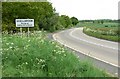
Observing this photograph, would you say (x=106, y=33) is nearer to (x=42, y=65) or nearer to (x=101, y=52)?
(x=101, y=52)

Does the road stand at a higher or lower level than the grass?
lower

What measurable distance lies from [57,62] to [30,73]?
1263mm

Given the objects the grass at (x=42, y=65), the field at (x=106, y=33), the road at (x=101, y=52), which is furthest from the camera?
the field at (x=106, y=33)

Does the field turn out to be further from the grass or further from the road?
the grass

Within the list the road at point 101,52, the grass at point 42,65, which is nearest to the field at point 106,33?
the road at point 101,52

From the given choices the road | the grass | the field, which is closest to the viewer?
the grass

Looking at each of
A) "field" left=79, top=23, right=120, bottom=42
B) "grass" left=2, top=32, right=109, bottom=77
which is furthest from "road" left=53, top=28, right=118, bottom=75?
"field" left=79, top=23, right=120, bottom=42

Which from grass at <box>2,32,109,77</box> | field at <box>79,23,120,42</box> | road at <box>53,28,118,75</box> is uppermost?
grass at <box>2,32,109,77</box>

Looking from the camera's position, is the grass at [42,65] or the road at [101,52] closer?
the grass at [42,65]

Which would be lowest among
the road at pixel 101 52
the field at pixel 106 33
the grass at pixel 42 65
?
the field at pixel 106 33

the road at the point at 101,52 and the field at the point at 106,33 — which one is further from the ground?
the road at the point at 101,52

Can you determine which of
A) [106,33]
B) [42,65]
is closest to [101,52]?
[42,65]

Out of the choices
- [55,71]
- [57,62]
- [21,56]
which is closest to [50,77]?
[55,71]

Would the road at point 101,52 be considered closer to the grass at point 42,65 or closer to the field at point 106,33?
the grass at point 42,65
